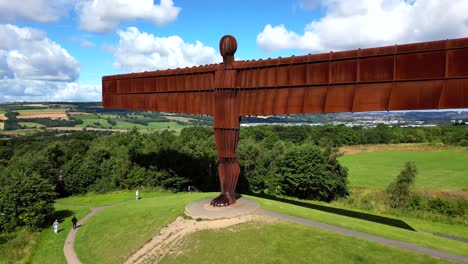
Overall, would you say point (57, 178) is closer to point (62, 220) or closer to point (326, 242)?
point (62, 220)

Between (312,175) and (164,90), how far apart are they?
30509 mm

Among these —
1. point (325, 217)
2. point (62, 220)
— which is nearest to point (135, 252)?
point (325, 217)

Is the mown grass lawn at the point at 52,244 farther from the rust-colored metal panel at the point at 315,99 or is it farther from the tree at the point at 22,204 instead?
the rust-colored metal panel at the point at 315,99

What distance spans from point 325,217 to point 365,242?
17.4 ft

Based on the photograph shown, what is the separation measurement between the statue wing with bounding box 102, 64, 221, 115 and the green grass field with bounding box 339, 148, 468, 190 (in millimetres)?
42122

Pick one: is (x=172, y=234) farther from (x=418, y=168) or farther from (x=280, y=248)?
(x=418, y=168)

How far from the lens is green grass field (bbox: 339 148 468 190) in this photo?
56.0 metres

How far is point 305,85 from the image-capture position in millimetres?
20094

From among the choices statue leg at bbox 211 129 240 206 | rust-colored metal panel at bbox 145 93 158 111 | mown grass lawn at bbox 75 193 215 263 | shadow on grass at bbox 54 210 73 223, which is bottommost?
shadow on grass at bbox 54 210 73 223

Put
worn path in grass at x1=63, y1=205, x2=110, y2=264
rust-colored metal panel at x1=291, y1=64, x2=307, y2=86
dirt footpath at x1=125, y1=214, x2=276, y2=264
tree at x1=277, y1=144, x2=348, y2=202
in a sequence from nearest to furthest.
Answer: dirt footpath at x1=125, y1=214, x2=276, y2=264 → rust-colored metal panel at x1=291, y1=64, x2=307, y2=86 → worn path in grass at x1=63, y1=205, x2=110, y2=264 → tree at x1=277, y1=144, x2=348, y2=202

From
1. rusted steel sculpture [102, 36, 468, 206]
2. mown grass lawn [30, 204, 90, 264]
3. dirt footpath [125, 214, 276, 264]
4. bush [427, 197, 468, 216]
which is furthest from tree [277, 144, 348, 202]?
mown grass lawn [30, 204, 90, 264]

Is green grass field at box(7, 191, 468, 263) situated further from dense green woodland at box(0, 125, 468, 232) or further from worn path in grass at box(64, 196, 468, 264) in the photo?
dense green woodland at box(0, 125, 468, 232)

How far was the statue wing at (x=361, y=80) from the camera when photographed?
1567cm

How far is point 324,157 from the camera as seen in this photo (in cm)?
5175
